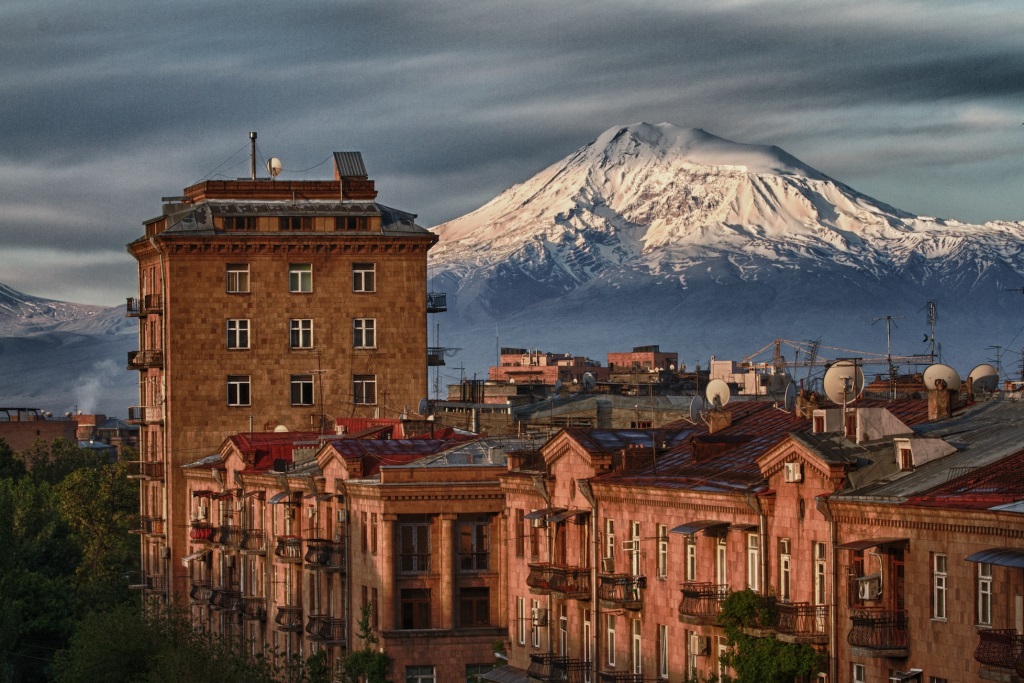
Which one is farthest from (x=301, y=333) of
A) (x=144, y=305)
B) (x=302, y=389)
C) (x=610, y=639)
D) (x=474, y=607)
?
(x=610, y=639)

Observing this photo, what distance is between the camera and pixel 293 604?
84.3 m

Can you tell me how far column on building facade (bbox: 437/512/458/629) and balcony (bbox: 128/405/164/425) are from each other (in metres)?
39.2

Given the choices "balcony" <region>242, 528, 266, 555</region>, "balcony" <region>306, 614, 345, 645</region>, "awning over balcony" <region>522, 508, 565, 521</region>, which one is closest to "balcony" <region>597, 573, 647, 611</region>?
"awning over balcony" <region>522, 508, 565, 521</region>

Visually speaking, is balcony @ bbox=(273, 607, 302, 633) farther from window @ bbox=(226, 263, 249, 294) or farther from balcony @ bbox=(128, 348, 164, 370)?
balcony @ bbox=(128, 348, 164, 370)

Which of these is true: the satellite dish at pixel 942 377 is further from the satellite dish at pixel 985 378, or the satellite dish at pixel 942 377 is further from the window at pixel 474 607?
the window at pixel 474 607

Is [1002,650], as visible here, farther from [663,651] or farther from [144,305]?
[144,305]

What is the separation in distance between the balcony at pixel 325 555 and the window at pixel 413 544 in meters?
4.07

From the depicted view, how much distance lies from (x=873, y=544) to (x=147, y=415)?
7586 centimetres

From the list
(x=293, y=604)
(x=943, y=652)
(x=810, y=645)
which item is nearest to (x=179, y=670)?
(x=293, y=604)

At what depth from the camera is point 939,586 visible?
4172 centimetres

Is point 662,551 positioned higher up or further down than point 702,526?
further down

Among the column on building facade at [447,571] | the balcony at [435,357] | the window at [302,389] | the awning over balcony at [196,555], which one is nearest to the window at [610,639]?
the column on building facade at [447,571]

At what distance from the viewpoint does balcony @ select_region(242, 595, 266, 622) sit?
291ft

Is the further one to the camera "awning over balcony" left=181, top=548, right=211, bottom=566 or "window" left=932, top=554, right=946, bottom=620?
"awning over balcony" left=181, top=548, right=211, bottom=566
